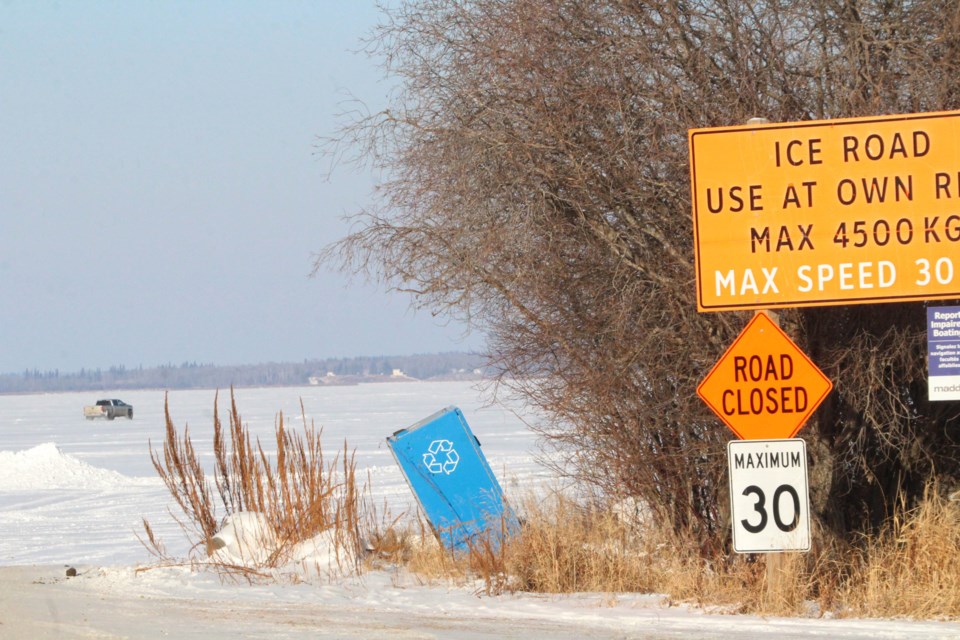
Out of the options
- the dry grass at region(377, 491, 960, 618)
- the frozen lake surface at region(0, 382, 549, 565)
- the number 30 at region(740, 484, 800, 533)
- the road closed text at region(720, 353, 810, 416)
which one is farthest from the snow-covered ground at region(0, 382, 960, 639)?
the road closed text at region(720, 353, 810, 416)

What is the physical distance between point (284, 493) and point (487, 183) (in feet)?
12.1

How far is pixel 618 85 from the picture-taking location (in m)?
10.7

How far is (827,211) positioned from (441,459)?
16.0ft

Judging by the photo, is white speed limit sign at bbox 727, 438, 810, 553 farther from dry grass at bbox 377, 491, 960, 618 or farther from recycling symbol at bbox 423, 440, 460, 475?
recycling symbol at bbox 423, 440, 460, 475

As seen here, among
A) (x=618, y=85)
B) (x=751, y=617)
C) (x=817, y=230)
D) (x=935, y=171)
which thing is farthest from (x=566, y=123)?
(x=751, y=617)

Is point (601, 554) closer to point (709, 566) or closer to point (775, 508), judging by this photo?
point (709, 566)

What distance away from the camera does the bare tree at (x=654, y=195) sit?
10.4 m

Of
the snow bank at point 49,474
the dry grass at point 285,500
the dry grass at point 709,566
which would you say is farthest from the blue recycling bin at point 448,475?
the snow bank at point 49,474

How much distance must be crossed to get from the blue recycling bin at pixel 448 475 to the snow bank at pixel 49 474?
1540 centimetres

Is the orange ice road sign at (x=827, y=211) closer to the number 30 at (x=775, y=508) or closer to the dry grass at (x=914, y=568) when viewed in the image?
the number 30 at (x=775, y=508)

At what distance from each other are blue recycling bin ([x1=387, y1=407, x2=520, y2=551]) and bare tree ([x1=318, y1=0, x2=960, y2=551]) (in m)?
1.36

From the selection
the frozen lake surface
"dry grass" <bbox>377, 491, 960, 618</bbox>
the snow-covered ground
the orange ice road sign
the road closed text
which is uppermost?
the orange ice road sign

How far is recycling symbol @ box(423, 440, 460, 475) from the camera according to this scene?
12469mm

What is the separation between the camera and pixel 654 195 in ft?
34.9
